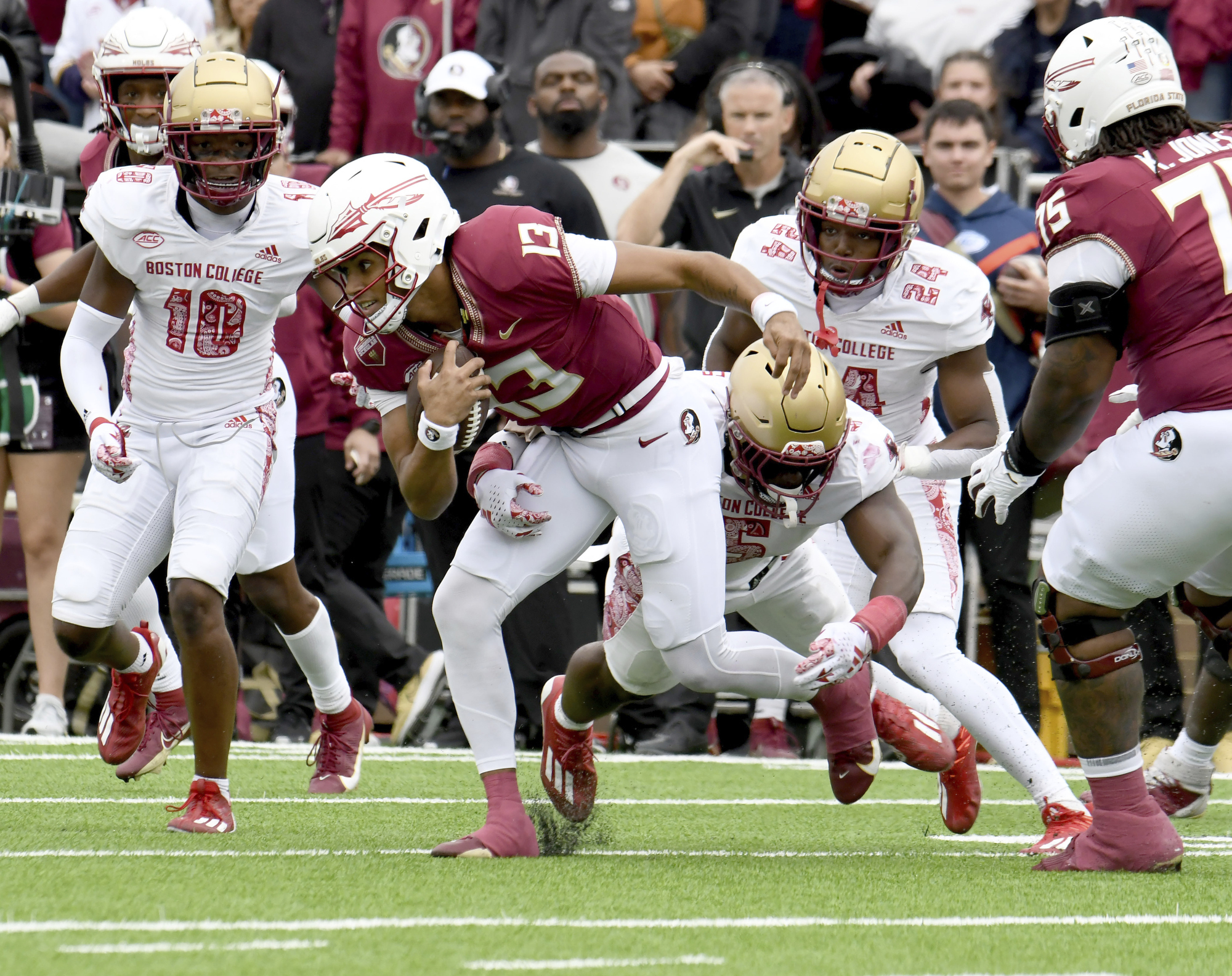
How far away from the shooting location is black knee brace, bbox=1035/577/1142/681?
13.9ft

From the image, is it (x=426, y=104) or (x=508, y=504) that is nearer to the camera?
(x=508, y=504)

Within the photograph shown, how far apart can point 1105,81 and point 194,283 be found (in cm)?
253

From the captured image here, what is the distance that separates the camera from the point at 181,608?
4.96 meters

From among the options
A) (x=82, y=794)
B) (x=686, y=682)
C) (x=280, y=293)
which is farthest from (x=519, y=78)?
(x=686, y=682)

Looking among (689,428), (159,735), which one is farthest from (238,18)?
(689,428)

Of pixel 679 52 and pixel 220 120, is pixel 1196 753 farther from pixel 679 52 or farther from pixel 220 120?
pixel 679 52

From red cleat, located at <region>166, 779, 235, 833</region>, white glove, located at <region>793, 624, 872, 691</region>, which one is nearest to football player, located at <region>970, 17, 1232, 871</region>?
white glove, located at <region>793, 624, 872, 691</region>

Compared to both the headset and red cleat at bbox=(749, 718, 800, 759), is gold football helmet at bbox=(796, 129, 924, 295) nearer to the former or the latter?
the headset

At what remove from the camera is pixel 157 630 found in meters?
6.02

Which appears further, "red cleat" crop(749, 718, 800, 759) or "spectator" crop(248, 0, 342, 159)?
"spectator" crop(248, 0, 342, 159)

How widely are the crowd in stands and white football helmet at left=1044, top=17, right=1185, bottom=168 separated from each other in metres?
2.78

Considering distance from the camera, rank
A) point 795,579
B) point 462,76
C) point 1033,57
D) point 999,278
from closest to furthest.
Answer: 1. point 795,579
2. point 999,278
3. point 462,76
4. point 1033,57

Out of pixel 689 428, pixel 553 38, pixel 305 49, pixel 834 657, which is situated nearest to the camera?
pixel 834 657

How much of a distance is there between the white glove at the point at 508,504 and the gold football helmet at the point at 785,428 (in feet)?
1.69
